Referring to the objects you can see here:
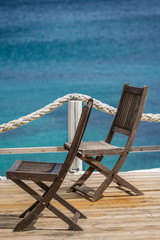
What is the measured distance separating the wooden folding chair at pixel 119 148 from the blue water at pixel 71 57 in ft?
28.7

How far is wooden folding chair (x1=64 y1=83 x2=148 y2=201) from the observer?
11.3 feet

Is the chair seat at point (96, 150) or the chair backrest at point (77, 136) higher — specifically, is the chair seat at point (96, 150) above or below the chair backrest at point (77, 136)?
below

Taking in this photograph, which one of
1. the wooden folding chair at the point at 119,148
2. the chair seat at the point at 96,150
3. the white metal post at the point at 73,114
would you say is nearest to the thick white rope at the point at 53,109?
the white metal post at the point at 73,114

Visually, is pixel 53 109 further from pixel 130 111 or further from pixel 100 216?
pixel 100 216

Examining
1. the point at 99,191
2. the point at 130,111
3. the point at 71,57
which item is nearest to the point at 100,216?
the point at 99,191

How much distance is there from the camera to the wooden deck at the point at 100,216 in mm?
2689

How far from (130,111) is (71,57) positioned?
9.05 meters

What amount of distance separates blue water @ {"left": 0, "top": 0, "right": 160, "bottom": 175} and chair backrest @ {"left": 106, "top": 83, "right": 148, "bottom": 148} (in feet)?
28.5

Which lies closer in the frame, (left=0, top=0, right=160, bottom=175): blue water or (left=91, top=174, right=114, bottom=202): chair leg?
(left=91, top=174, right=114, bottom=202): chair leg

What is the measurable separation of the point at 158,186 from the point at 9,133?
9334 millimetres

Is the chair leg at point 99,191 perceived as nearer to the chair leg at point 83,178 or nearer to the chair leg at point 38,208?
the chair leg at point 83,178

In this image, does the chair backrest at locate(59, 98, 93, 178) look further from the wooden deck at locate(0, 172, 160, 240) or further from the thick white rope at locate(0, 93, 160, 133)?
the thick white rope at locate(0, 93, 160, 133)

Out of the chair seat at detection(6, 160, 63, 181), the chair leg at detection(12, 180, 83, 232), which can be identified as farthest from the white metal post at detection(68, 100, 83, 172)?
the chair leg at detection(12, 180, 83, 232)

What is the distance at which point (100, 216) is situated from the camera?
3064mm
